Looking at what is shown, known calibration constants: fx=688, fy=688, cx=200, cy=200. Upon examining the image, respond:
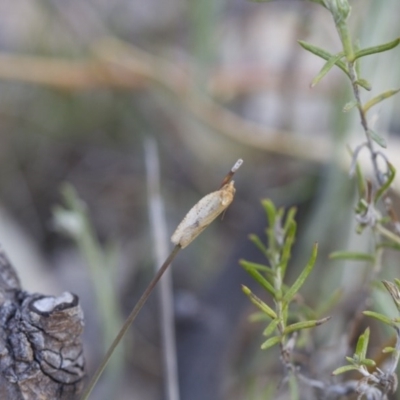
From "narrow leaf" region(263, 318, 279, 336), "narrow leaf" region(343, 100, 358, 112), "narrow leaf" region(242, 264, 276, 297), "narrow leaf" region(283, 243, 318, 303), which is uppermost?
"narrow leaf" region(343, 100, 358, 112)

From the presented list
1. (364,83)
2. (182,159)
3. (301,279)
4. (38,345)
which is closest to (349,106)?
(364,83)

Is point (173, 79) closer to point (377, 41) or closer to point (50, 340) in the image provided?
point (377, 41)

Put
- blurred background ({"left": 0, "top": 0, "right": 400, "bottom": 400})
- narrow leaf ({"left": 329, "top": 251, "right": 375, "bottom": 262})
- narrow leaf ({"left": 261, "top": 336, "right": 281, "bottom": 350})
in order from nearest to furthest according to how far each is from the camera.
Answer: narrow leaf ({"left": 261, "top": 336, "right": 281, "bottom": 350})
narrow leaf ({"left": 329, "top": 251, "right": 375, "bottom": 262})
blurred background ({"left": 0, "top": 0, "right": 400, "bottom": 400})

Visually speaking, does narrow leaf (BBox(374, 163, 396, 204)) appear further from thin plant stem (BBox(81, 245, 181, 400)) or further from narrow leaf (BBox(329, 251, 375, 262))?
thin plant stem (BBox(81, 245, 181, 400))

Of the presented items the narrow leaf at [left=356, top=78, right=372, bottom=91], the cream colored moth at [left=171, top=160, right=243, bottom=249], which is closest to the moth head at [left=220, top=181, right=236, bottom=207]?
the cream colored moth at [left=171, top=160, right=243, bottom=249]

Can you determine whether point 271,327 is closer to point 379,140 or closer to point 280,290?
point 280,290

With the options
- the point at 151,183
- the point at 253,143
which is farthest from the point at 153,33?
the point at 151,183

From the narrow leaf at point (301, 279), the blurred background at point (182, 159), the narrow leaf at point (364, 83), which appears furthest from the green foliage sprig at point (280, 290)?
the blurred background at point (182, 159)
